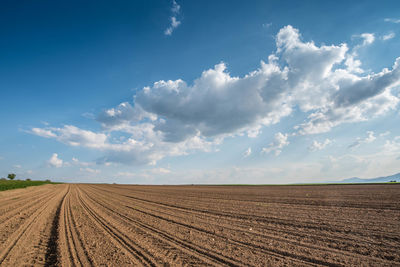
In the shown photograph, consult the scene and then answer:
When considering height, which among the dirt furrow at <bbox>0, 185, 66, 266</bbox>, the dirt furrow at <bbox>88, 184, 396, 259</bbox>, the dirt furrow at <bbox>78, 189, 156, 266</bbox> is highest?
the dirt furrow at <bbox>88, 184, 396, 259</bbox>

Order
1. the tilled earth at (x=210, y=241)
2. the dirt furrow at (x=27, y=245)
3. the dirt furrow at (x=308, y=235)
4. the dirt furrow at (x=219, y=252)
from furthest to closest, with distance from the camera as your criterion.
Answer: the dirt furrow at (x=308, y=235) < the dirt furrow at (x=27, y=245) < the tilled earth at (x=210, y=241) < the dirt furrow at (x=219, y=252)

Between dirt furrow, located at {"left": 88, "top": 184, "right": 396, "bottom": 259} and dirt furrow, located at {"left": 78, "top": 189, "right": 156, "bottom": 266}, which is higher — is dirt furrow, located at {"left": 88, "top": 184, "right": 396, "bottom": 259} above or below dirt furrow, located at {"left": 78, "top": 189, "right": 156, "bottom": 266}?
above

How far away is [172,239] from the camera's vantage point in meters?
7.96

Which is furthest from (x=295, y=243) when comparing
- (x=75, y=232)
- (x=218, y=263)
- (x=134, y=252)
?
(x=75, y=232)

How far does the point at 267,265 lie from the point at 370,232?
615 cm

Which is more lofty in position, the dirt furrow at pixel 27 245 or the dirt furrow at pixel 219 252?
the dirt furrow at pixel 219 252

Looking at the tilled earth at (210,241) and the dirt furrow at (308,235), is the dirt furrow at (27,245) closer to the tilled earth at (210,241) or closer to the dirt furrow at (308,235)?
the tilled earth at (210,241)

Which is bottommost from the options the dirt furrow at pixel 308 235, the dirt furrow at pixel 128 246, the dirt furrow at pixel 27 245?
the dirt furrow at pixel 27 245

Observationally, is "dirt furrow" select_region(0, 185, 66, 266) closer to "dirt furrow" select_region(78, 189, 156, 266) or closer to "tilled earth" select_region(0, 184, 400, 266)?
"tilled earth" select_region(0, 184, 400, 266)

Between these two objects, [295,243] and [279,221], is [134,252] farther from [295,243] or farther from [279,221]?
[279,221]

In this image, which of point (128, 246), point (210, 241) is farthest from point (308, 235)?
point (128, 246)

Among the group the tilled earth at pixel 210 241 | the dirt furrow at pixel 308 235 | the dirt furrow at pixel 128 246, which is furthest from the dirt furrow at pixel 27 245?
the dirt furrow at pixel 308 235

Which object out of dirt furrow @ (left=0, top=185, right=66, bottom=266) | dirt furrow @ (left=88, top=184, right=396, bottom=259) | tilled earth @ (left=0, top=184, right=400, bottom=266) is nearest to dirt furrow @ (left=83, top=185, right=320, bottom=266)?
tilled earth @ (left=0, top=184, right=400, bottom=266)

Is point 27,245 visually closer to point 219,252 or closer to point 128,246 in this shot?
point 128,246
